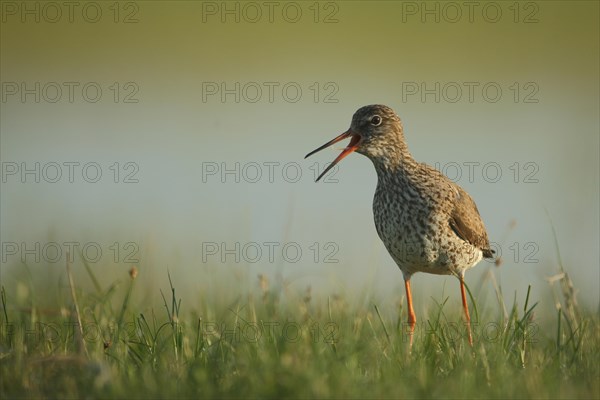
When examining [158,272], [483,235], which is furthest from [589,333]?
[158,272]

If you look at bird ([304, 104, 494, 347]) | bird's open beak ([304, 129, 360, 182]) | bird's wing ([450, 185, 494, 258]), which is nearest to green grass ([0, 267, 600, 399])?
bird ([304, 104, 494, 347])

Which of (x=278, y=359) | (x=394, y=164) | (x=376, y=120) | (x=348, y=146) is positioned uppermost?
(x=376, y=120)

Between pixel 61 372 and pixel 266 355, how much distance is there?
3.62 ft

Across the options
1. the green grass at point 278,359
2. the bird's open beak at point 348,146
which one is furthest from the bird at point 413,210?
the green grass at point 278,359

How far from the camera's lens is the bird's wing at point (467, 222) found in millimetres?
7086

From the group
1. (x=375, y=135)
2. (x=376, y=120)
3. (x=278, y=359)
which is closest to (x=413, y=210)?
(x=375, y=135)

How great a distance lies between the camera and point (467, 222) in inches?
283

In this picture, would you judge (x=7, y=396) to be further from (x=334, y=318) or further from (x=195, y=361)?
(x=334, y=318)

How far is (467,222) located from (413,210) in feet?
1.78

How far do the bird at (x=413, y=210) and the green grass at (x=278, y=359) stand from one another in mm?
621

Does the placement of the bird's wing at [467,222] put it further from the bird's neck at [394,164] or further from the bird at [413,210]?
the bird's neck at [394,164]

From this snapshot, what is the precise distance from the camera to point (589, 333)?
622cm

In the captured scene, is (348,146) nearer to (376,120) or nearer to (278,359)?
(376,120)

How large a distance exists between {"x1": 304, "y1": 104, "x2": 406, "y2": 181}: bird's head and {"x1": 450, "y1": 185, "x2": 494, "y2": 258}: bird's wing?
25.0 inches
